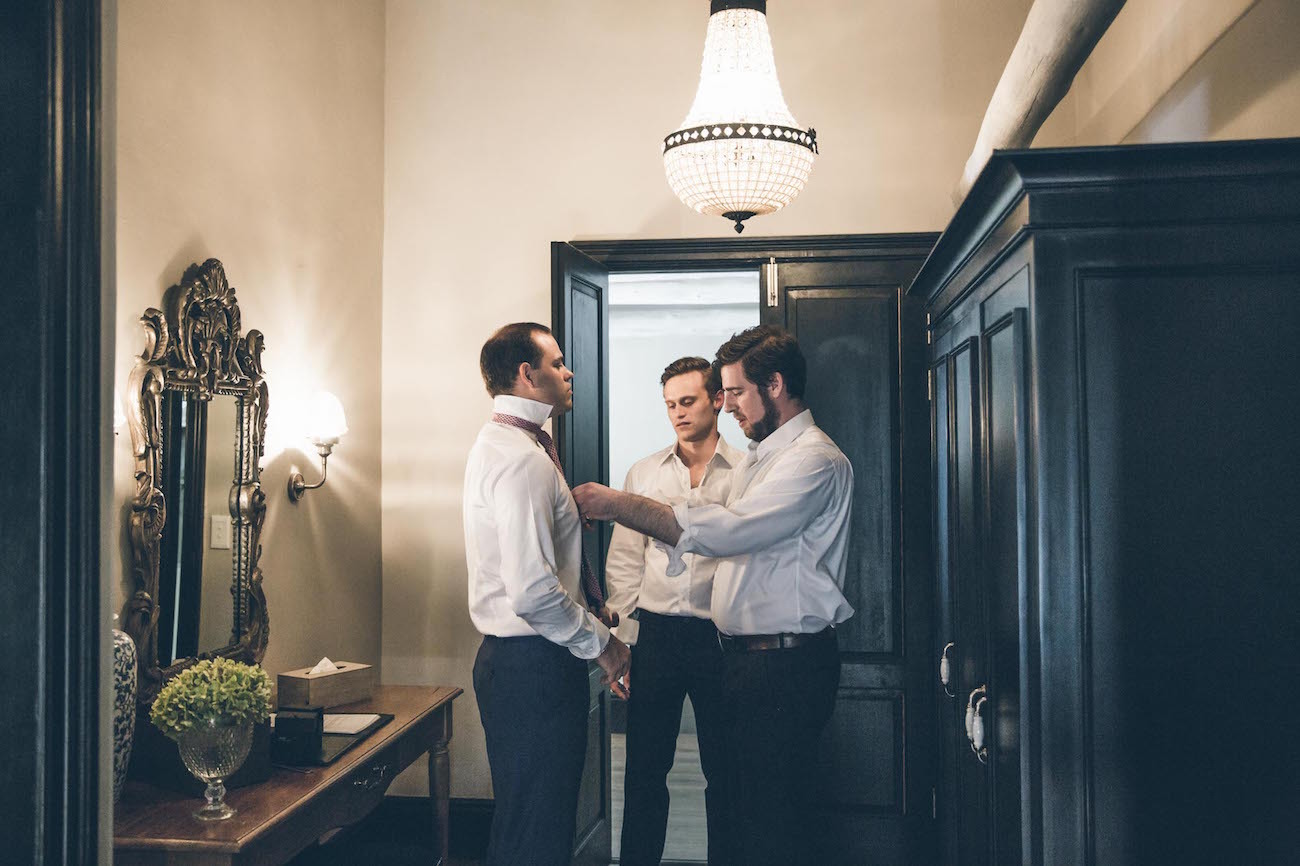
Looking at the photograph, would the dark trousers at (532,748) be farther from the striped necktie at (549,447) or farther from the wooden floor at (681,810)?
the wooden floor at (681,810)

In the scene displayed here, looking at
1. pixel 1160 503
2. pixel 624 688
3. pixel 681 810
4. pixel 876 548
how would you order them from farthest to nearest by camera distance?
pixel 681 810 < pixel 876 548 < pixel 624 688 < pixel 1160 503

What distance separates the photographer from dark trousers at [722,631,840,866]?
2.84 metres

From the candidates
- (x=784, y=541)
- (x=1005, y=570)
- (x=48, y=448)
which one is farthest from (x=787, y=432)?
(x=48, y=448)

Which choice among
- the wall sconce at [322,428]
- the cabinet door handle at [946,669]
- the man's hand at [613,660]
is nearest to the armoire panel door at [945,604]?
the cabinet door handle at [946,669]

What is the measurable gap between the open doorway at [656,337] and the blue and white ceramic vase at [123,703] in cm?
414

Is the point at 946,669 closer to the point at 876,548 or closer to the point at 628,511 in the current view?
the point at 628,511

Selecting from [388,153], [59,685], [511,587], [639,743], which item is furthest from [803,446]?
[388,153]

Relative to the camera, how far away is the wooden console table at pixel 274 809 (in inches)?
84.0

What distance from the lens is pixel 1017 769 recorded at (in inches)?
69.2

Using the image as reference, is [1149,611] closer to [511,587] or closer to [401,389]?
[511,587]

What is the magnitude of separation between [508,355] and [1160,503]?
175cm

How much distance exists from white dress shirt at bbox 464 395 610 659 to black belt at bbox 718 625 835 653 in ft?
1.57

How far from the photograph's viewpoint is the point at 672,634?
11.5 feet

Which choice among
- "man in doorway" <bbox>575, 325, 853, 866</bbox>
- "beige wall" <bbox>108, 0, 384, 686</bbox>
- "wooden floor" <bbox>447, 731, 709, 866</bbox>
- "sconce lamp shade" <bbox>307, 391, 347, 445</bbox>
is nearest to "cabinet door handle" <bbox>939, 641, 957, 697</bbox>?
"man in doorway" <bbox>575, 325, 853, 866</bbox>
